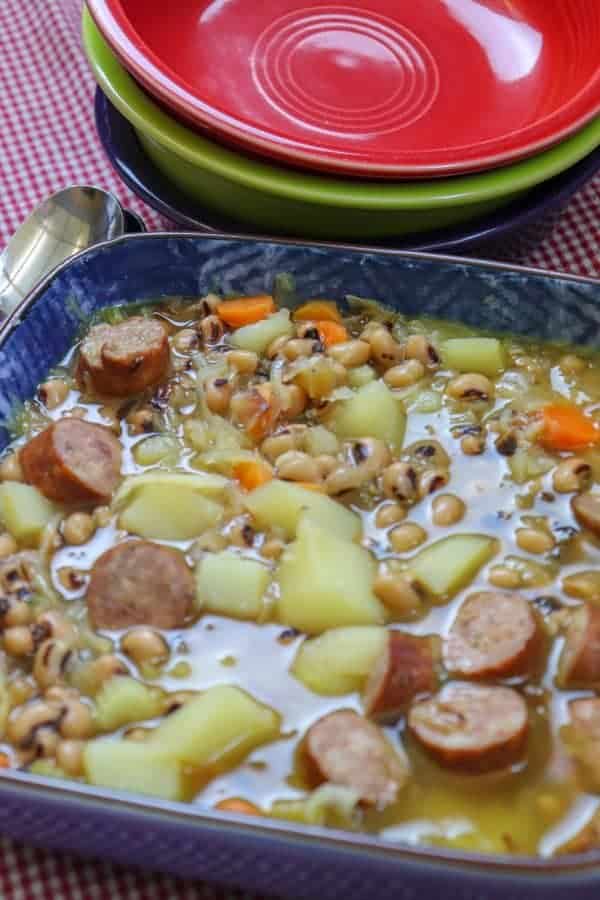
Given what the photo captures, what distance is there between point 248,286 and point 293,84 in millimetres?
652

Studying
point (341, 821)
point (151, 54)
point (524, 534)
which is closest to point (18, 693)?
point (341, 821)

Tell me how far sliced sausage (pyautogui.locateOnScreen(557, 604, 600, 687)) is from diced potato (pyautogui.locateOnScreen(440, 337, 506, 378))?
0.69 meters

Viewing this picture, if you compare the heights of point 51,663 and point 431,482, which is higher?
point 431,482

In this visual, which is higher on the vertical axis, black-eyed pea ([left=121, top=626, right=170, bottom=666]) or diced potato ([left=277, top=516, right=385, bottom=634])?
diced potato ([left=277, top=516, right=385, bottom=634])

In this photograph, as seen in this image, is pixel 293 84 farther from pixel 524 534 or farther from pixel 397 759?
pixel 397 759

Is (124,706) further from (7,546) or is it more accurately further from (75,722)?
(7,546)

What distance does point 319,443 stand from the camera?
2.44 meters

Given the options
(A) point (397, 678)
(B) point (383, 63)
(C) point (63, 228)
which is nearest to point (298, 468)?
(A) point (397, 678)

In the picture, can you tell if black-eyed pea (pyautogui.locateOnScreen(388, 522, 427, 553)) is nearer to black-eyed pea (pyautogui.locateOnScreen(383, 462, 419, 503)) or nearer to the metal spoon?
black-eyed pea (pyautogui.locateOnScreen(383, 462, 419, 503))

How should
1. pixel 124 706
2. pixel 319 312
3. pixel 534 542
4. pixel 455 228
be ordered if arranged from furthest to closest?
1. pixel 455 228
2. pixel 319 312
3. pixel 534 542
4. pixel 124 706

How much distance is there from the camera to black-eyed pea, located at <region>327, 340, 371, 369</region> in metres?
2.58

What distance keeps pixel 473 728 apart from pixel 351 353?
946mm

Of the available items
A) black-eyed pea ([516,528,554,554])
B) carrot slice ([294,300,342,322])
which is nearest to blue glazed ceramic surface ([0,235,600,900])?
carrot slice ([294,300,342,322])

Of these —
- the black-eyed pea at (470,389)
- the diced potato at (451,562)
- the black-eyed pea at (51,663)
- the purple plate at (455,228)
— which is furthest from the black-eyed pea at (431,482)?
the black-eyed pea at (51,663)
